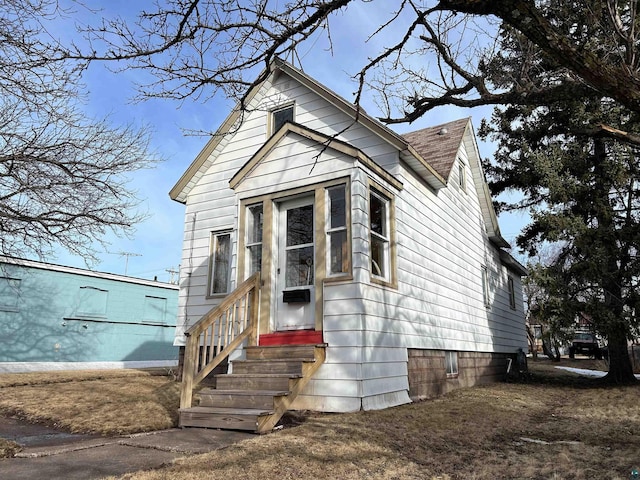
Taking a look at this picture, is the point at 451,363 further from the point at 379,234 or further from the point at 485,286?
the point at 485,286

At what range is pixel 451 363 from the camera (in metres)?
9.63

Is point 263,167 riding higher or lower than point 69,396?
higher

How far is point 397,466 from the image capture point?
3.74 m

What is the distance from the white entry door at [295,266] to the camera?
6.93 metres

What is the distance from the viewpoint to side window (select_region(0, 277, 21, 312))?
1506 cm

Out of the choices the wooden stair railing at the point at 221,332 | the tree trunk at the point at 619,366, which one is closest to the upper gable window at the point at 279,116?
the wooden stair railing at the point at 221,332

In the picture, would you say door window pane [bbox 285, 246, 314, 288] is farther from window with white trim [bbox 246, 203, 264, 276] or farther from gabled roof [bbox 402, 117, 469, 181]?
gabled roof [bbox 402, 117, 469, 181]

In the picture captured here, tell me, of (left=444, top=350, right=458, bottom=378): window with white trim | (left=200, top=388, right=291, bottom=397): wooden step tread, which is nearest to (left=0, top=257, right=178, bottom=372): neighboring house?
(left=200, top=388, right=291, bottom=397): wooden step tread

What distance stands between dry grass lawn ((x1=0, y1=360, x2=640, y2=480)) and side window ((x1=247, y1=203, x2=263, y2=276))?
8.32 ft

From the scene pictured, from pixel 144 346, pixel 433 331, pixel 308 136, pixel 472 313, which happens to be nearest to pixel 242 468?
pixel 308 136

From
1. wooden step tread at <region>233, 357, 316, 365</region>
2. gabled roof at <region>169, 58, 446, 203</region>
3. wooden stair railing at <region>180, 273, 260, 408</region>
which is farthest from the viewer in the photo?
gabled roof at <region>169, 58, 446, 203</region>

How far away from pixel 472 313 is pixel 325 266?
6.14 m

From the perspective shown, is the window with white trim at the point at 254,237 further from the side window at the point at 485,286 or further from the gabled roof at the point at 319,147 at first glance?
the side window at the point at 485,286

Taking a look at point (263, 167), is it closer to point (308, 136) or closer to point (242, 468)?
point (308, 136)
